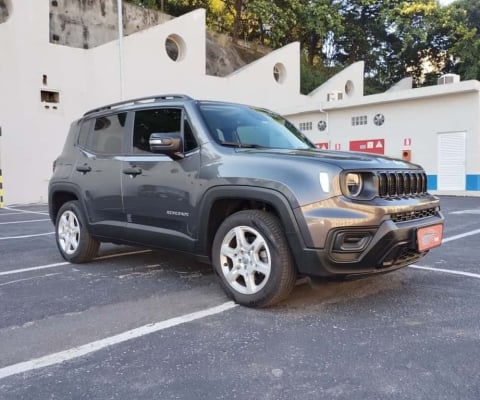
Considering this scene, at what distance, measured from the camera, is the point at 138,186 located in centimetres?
488

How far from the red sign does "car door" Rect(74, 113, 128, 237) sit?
1503 cm

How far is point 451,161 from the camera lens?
57.7 ft

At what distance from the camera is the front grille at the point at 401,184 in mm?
3846

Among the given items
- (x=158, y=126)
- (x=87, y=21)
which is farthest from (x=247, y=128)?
(x=87, y=21)

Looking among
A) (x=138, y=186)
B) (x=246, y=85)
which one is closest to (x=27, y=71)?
(x=246, y=85)

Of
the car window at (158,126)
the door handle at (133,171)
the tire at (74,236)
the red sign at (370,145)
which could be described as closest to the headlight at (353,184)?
the car window at (158,126)

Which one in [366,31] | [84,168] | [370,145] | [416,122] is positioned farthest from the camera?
[366,31]

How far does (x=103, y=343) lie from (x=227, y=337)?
0.86 metres

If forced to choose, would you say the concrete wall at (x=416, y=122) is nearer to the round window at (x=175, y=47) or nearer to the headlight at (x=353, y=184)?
the round window at (x=175, y=47)

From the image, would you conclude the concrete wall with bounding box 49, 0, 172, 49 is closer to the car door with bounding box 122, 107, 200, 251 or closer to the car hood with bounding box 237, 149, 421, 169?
the car door with bounding box 122, 107, 200, 251

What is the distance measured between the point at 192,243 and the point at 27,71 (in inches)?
529

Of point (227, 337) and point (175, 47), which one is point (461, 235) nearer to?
point (227, 337)

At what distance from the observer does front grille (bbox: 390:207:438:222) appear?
3791 mm

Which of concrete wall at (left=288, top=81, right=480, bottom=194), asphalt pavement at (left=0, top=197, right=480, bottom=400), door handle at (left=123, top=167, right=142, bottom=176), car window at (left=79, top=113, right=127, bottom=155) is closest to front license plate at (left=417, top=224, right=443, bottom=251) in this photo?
asphalt pavement at (left=0, top=197, right=480, bottom=400)
